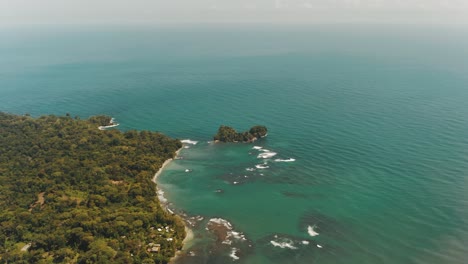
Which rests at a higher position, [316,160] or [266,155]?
[316,160]

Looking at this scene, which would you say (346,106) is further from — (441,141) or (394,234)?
(394,234)

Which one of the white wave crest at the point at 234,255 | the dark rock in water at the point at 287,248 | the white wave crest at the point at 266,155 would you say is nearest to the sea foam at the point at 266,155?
the white wave crest at the point at 266,155

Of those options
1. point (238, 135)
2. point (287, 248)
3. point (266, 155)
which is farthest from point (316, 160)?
point (287, 248)

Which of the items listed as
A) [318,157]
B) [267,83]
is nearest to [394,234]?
[318,157]

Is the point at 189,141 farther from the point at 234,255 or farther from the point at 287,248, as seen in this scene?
the point at 287,248

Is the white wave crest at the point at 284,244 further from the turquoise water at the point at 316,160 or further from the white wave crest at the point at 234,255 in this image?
the white wave crest at the point at 234,255

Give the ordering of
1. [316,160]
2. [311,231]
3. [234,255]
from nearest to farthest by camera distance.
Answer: [234,255] < [311,231] < [316,160]
